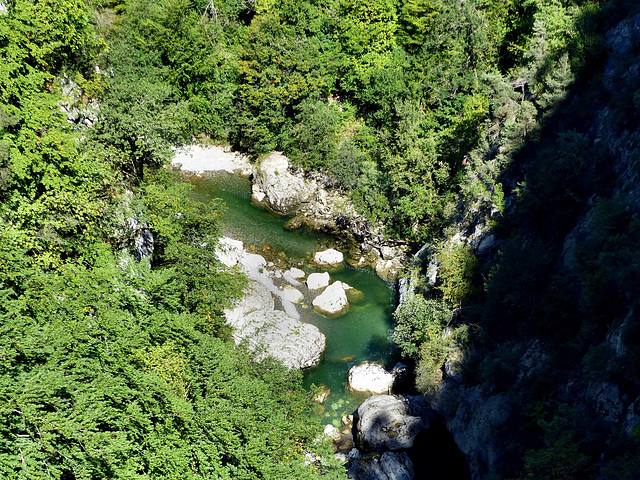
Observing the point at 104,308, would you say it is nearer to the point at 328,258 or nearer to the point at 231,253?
the point at 231,253

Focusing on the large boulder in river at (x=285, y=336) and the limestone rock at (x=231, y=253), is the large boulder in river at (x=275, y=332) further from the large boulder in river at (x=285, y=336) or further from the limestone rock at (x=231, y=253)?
the limestone rock at (x=231, y=253)

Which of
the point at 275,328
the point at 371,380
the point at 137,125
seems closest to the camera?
the point at 137,125

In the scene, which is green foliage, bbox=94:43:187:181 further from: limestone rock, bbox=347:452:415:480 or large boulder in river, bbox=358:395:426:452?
limestone rock, bbox=347:452:415:480

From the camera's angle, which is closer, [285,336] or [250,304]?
[285,336]

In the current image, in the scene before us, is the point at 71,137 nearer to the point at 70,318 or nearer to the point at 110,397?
the point at 70,318

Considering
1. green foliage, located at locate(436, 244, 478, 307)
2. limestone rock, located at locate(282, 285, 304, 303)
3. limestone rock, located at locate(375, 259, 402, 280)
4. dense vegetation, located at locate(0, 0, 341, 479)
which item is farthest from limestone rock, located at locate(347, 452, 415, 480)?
limestone rock, located at locate(375, 259, 402, 280)

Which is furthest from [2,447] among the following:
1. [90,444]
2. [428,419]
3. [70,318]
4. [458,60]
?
[458,60]

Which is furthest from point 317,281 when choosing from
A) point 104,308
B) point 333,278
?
A: point 104,308

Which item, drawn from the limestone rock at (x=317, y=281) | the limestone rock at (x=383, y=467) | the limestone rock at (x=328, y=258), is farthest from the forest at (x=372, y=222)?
the limestone rock at (x=317, y=281)
